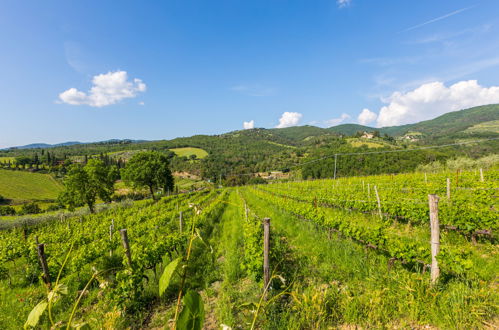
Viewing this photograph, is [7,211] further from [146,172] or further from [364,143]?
[364,143]

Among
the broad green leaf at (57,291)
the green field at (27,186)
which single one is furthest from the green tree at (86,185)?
the green field at (27,186)

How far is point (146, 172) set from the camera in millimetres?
36094

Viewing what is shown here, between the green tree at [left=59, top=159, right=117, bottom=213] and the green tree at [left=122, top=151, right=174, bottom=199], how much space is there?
16.2ft

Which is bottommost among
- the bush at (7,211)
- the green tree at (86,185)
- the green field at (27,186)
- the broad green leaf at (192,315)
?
the bush at (7,211)

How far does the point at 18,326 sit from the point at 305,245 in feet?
24.1

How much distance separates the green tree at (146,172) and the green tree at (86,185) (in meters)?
4.92

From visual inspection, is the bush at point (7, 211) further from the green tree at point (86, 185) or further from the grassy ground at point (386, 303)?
the grassy ground at point (386, 303)

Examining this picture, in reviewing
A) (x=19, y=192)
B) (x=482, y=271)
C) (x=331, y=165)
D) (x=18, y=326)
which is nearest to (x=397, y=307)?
(x=482, y=271)

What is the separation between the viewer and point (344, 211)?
12.6 meters

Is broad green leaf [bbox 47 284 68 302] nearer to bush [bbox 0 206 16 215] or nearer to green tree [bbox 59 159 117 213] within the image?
green tree [bbox 59 159 117 213]

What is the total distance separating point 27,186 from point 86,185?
72.4m

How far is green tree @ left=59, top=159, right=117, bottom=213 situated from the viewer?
91.9 feet

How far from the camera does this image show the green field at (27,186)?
64.9 metres

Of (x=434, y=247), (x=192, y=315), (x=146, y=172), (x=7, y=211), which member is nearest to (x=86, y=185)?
(x=146, y=172)
